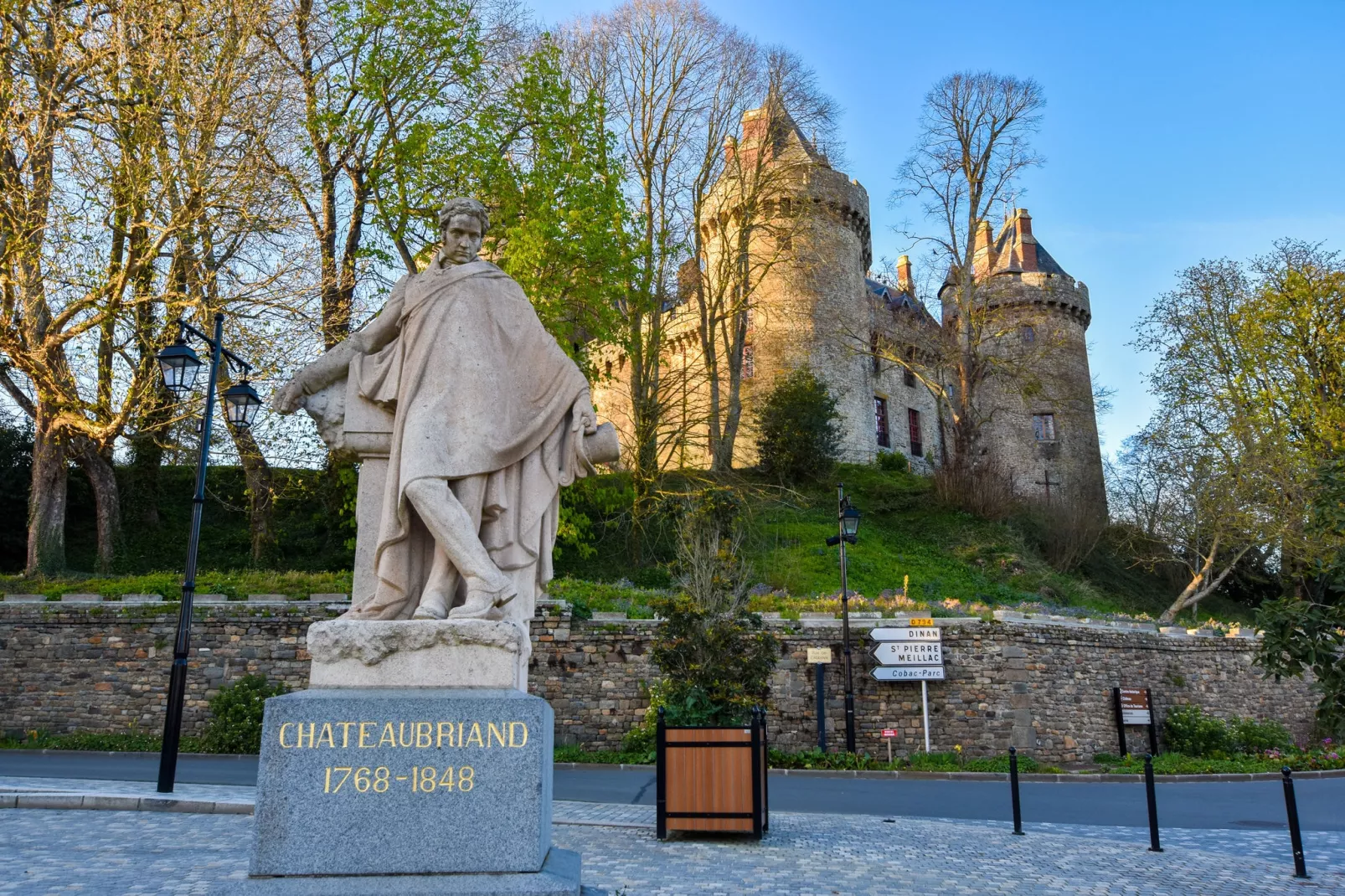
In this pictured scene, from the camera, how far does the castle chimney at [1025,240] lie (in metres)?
48.9

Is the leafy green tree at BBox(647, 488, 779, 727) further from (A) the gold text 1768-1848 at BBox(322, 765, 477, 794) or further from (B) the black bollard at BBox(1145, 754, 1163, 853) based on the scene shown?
(A) the gold text 1768-1848 at BBox(322, 765, 477, 794)

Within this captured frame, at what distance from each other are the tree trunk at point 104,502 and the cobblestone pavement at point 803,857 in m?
16.3

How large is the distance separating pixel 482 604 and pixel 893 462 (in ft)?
117

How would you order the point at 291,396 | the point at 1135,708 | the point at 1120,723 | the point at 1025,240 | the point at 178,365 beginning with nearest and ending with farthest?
the point at 291,396 < the point at 178,365 < the point at 1120,723 < the point at 1135,708 < the point at 1025,240

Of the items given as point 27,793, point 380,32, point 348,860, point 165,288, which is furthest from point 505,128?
point 348,860

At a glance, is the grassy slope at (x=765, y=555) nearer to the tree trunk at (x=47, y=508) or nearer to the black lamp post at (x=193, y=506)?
the tree trunk at (x=47, y=508)

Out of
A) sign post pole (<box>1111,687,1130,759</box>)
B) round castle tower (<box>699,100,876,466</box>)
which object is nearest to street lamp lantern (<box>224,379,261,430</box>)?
sign post pole (<box>1111,687,1130,759</box>)

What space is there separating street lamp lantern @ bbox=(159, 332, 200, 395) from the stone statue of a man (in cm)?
784

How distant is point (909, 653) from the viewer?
58.1 feet

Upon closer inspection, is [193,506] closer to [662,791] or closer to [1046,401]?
[662,791]

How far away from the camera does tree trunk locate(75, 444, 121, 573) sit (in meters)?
22.3

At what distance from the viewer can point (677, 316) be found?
3425cm

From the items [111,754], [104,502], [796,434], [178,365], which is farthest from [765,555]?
[178,365]

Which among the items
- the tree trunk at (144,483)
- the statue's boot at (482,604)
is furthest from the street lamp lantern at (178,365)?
the tree trunk at (144,483)
